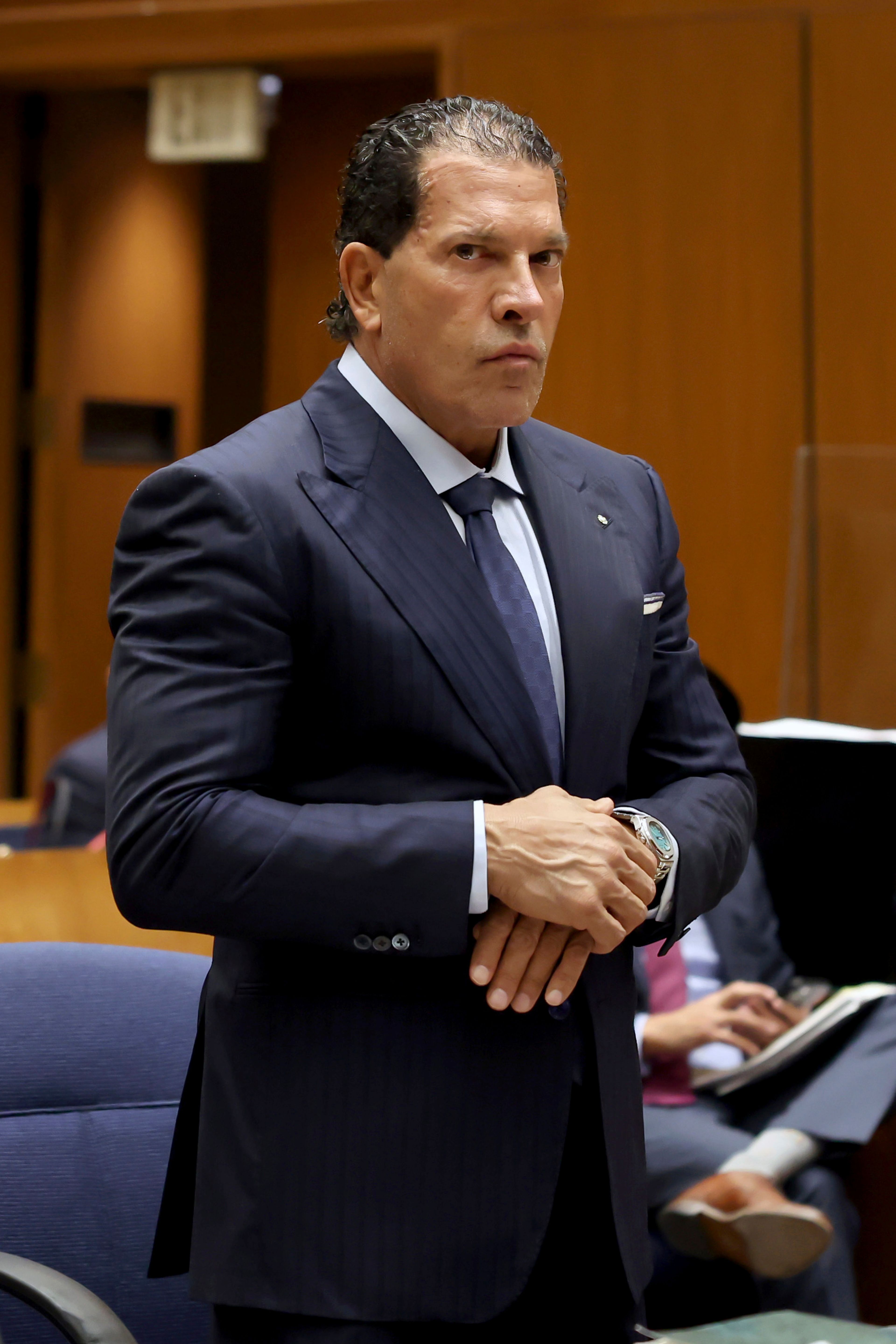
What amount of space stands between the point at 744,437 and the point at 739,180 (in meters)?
0.69

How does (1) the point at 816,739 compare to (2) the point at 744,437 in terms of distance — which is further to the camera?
(2) the point at 744,437

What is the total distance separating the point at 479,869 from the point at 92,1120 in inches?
29.1

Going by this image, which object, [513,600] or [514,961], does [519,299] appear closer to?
[513,600]

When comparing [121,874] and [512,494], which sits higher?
[512,494]

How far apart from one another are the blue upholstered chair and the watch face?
740 millimetres

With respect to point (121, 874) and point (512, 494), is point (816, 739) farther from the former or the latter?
point (121, 874)

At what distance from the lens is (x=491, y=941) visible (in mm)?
1105

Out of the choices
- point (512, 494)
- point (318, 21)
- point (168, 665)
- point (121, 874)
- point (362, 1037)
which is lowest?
point (362, 1037)

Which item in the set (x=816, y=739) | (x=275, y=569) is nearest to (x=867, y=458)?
(x=816, y=739)

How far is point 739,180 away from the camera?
3949 mm

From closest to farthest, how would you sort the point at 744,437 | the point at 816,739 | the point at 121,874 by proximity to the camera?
the point at 121,874 → the point at 816,739 → the point at 744,437

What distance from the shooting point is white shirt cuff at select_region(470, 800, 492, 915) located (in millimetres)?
1082

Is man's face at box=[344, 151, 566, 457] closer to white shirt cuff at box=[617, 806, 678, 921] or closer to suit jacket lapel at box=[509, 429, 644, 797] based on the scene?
suit jacket lapel at box=[509, 429, 644, 797]

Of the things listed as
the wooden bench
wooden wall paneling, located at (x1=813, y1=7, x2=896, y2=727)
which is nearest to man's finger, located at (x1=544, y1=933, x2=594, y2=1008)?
the wooden bench
